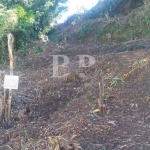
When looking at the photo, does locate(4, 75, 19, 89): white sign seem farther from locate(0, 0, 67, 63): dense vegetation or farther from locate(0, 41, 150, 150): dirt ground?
locate(0, 0, 67, 63): dense vegetation

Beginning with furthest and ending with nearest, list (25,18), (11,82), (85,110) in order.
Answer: (25,18)
(85,110)
(11,82)

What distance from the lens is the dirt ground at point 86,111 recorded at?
3.22m

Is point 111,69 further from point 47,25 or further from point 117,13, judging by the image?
point 47,25

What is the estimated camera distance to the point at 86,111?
4059 millimetres

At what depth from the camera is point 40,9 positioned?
17359 millimetres

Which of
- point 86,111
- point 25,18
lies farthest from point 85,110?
point 25,18

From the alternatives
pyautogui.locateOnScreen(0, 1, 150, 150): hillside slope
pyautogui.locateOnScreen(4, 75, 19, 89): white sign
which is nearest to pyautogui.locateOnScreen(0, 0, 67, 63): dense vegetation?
pyautogui.locateOnScreen(0, 1, 150, 150): hillside slope

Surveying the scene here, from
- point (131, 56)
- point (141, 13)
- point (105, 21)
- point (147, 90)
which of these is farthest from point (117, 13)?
point (147, 90)

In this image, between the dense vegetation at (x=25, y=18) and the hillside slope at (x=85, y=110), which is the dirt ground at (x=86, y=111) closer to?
the hillside slope at (x=85, y=110)

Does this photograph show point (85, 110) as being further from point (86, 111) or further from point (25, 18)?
point (25, 18)

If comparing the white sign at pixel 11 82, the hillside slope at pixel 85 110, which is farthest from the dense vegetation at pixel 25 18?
the white sign at pixel 11 82

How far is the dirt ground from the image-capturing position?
3225mm

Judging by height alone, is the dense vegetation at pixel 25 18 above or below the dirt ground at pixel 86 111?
above

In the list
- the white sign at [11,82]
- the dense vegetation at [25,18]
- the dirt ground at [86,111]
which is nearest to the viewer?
the dirt ground at [86,111]
